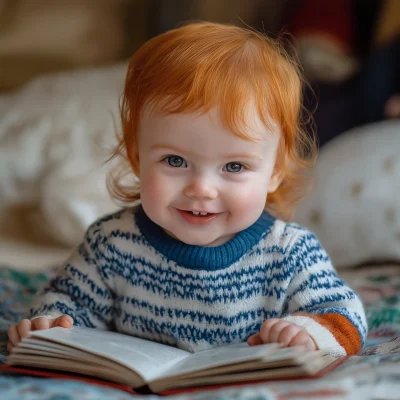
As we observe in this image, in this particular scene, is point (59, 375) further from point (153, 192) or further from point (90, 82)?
point (90, 82)

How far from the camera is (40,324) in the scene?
890 mm

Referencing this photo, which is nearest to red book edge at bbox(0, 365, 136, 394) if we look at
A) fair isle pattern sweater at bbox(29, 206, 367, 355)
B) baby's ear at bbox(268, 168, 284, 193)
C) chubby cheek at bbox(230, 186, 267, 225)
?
fair isle pattern sweater at bbox(29, 206, 367, 355)

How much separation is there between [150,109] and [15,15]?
4.73 feet

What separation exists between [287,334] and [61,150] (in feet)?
3.14

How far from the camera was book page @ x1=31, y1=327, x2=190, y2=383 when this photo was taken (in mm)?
741

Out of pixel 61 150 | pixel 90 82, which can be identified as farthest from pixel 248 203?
pixel 90 82

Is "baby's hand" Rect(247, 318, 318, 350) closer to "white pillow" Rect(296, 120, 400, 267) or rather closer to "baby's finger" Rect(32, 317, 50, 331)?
"baby's finger" Rect(32, 317, 50, 331)

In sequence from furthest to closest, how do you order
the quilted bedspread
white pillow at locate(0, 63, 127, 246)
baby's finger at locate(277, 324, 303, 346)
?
1. white pillow at locate(0, 63, 127, 246)
2. baby's finger at locate(277, 324, 303, 346)
3. the quilted bedspread

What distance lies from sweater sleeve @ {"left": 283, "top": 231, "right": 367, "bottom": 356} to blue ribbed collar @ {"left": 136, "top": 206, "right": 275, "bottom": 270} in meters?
0.06

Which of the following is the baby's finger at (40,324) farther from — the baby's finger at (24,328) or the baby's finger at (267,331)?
the baby's finger at (267,331)

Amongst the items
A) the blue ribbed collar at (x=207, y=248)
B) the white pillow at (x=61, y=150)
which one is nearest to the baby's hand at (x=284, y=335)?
the blue ribbed collar at (x=207, y=248)

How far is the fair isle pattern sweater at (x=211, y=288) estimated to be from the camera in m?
0.92

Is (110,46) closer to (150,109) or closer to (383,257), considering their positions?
(383,257)

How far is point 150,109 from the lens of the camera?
88 cm
